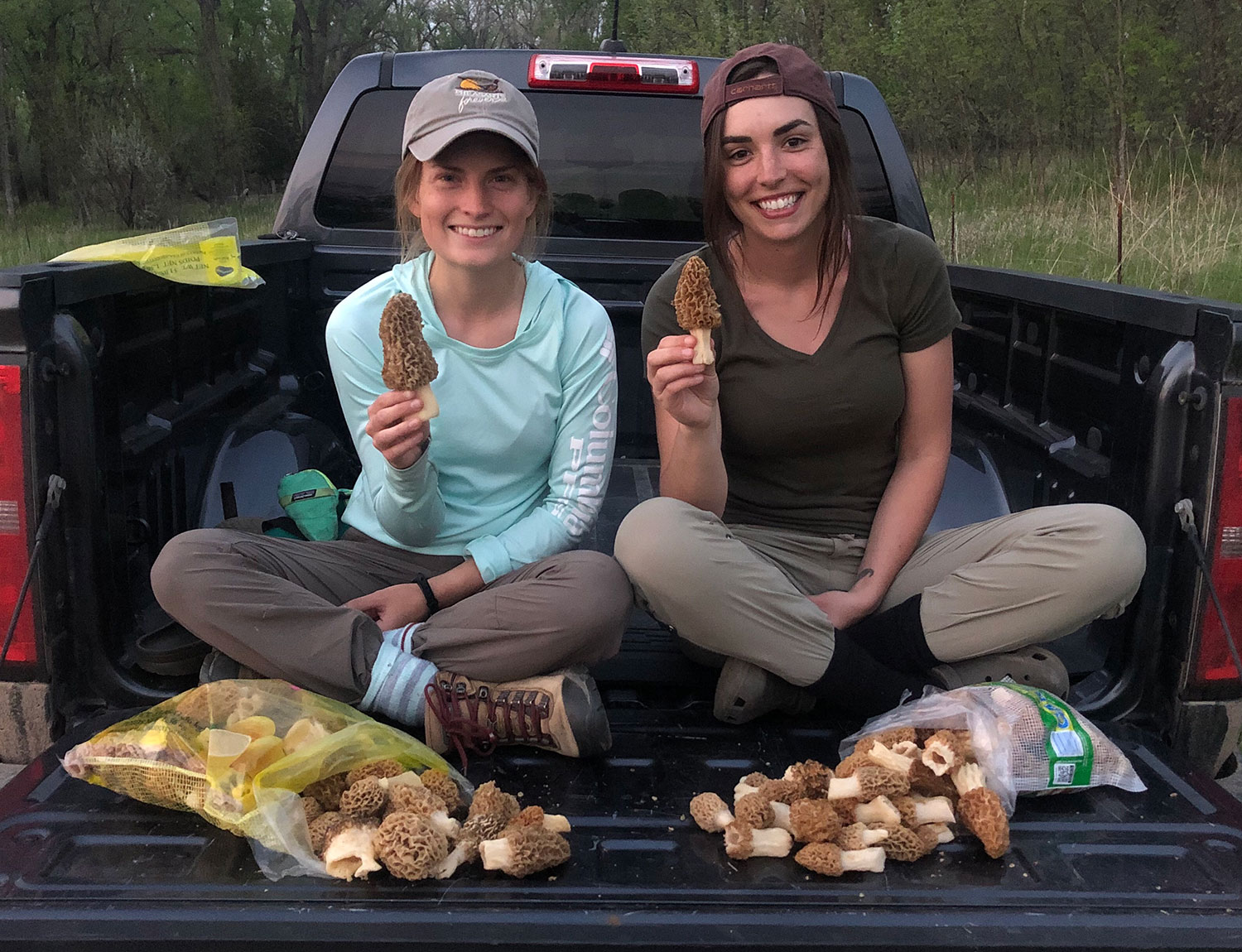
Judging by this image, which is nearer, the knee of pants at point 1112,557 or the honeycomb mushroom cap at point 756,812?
the honeycomb mushroom cap at point 756,812

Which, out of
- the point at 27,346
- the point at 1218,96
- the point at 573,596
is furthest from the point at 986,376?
the point at 1218,96

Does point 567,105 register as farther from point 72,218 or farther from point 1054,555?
point 72,218

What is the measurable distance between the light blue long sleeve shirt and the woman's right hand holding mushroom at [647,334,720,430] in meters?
0.27

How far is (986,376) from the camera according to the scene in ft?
11.2

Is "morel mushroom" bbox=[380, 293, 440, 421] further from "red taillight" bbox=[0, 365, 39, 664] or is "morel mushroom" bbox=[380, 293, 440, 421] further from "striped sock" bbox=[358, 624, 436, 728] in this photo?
"red taillight" bbox=[0, 365, 39, 664]

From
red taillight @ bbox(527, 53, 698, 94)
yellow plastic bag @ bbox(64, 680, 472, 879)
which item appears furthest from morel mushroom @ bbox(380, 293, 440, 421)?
red taillight @ bbox(527, 53, 698, 94)

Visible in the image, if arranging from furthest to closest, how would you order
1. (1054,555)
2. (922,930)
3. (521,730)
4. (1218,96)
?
(1218,96)
(1054,555)
(521,730)
(922,930)

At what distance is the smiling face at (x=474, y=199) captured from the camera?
263 cm

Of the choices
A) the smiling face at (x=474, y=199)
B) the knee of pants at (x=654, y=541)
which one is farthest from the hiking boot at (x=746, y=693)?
the smiling face at (x=474, y=199)

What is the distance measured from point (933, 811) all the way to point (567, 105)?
2790mm

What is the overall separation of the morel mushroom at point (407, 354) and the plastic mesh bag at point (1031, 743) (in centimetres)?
119

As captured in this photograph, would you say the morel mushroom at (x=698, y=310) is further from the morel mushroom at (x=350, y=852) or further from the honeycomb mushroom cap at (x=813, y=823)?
the morel mushroom at (x=350, y=852)

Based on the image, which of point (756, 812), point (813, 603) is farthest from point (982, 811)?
point (813, 603)

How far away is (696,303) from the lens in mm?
2443
